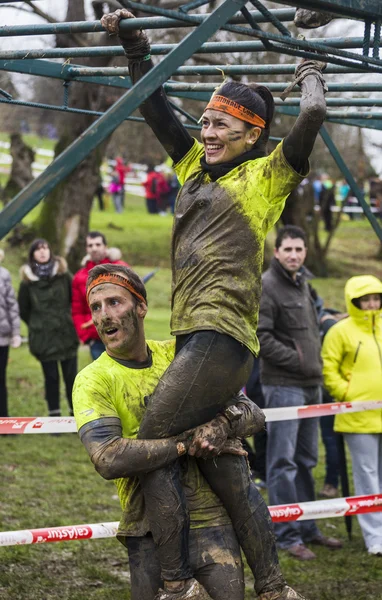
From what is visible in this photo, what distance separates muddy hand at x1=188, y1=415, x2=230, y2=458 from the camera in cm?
350

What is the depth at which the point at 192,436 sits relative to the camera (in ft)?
11.6

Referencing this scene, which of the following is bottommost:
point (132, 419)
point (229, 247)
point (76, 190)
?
point (132, 419)

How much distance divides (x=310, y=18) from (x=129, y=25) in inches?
29.3

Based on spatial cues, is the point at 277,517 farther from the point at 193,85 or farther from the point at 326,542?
the point at 193,85

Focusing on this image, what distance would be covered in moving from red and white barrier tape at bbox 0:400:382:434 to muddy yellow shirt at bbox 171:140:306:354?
2.51m

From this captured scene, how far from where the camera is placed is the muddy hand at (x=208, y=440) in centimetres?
350

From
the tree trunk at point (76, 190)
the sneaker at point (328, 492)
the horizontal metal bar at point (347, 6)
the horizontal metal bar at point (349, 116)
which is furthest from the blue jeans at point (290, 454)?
the tree trunk at point (76, 190)

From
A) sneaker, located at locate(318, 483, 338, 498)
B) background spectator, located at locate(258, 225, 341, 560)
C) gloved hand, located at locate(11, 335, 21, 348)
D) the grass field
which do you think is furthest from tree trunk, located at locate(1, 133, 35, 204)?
background spectator, located at locate(258, 225, 341, 560)

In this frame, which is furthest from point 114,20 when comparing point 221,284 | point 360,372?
point 360,372

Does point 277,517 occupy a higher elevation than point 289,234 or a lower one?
lower

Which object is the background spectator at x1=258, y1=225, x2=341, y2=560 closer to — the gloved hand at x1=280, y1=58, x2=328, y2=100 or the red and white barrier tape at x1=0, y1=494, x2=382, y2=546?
the red and white barrier tape at x1=0, y1=494, x2=382, y2=546

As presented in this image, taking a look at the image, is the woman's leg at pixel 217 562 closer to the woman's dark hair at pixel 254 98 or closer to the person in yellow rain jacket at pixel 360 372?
the woman's dark hair at pixel 254 98

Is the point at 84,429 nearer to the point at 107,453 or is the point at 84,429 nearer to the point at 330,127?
the point at 107,453

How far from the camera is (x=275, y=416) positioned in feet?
21.3
